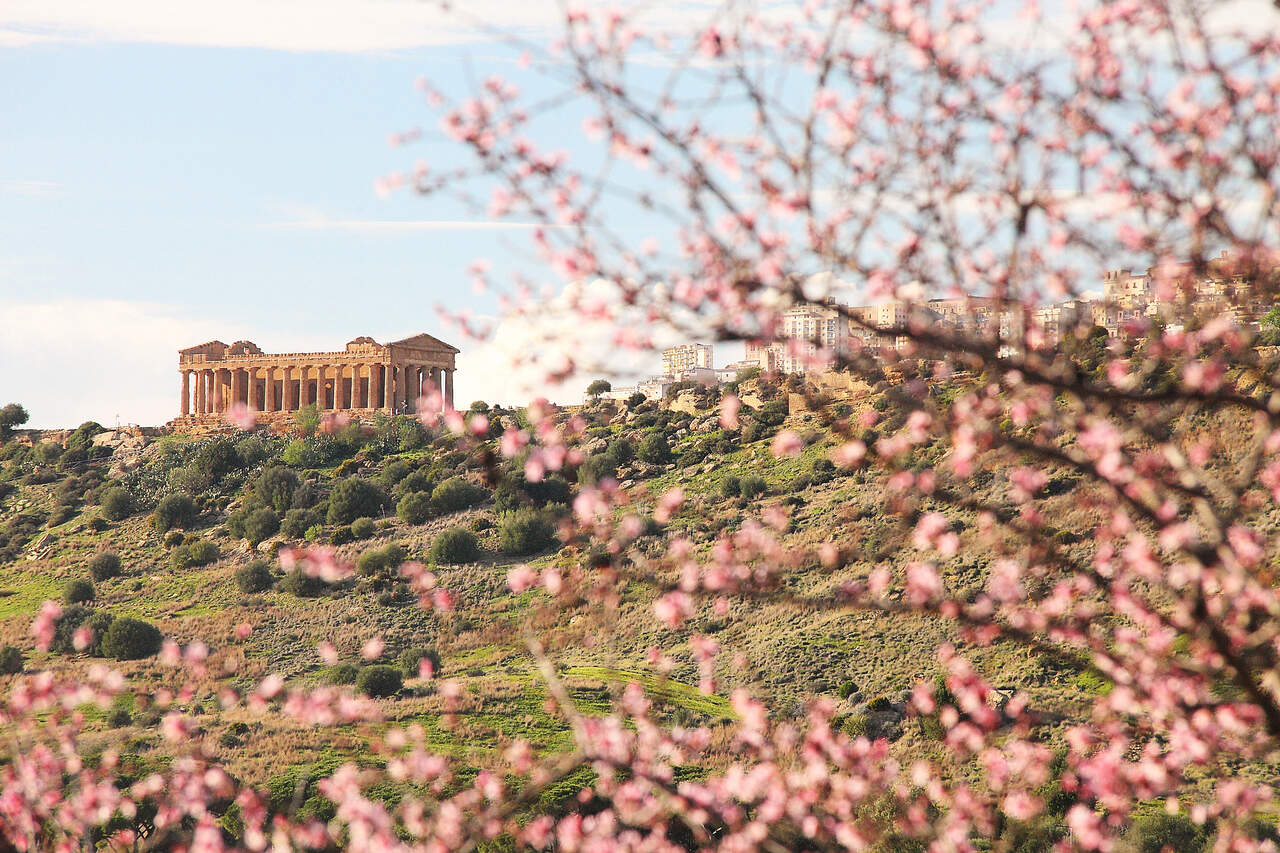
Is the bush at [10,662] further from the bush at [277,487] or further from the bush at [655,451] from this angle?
the bush at [655,451]

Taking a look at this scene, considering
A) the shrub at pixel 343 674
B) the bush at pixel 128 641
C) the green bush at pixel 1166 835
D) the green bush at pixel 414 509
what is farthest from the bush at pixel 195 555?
the green bush at pixel 1166 835

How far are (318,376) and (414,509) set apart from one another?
39.7 m

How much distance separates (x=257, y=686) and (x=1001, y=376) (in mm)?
42829

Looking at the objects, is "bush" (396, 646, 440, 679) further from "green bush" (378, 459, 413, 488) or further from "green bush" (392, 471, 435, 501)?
"green bush" (378, 459, 413, 488)

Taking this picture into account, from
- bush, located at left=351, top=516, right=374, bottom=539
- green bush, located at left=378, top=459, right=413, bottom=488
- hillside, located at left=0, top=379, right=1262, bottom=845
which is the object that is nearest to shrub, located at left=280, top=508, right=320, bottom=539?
hillside, located at left=0, top=379, right=1262, bottom=845

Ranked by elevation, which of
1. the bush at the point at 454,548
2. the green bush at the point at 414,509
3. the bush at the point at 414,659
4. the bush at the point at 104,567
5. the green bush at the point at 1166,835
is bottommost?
the bush at the point at 414,659

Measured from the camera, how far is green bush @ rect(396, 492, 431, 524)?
7044 cm

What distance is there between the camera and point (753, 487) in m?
61.8

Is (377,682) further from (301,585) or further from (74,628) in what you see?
(301,585)

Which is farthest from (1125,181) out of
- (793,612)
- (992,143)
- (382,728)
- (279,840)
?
(793,612)

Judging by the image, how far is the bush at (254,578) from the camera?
62.5 m

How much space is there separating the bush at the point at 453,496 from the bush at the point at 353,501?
466cm

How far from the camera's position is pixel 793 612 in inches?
1902

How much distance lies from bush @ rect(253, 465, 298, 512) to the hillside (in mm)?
151
